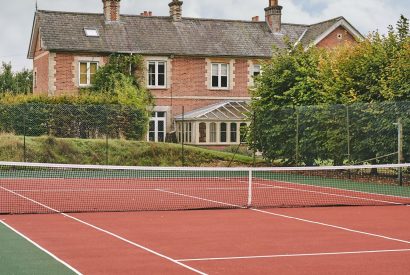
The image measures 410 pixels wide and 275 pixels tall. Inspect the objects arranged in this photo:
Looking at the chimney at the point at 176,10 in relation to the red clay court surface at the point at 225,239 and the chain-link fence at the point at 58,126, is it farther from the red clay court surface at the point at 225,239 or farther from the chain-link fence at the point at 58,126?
the red clay court surface at the point at 225,239

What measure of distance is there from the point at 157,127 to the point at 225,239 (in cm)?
2973

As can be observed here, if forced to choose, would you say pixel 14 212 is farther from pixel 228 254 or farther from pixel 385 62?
pixel 385 62

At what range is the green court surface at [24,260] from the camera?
8992mm

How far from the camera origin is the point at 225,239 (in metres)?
11.9

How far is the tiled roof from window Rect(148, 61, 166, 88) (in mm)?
713

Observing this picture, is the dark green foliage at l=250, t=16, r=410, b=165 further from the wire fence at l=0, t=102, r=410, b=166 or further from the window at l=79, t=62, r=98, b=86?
the window at l=79, t=62, r=98, b=86

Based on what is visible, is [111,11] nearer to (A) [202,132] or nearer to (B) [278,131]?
(A) [202,132]

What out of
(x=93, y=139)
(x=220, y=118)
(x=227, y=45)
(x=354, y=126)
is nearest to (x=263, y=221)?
(x=354, y=126)

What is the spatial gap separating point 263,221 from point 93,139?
17740mm

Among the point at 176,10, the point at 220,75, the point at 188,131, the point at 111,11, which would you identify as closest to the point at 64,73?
the point at 111,11

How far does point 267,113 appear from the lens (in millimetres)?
29734

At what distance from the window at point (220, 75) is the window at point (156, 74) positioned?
294 centimetres

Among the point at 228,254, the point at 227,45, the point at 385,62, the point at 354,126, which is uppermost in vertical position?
the point at 227,45

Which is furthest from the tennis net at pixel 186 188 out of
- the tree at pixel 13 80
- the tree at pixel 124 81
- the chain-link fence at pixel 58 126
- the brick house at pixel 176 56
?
the tree at pixel 13 80
